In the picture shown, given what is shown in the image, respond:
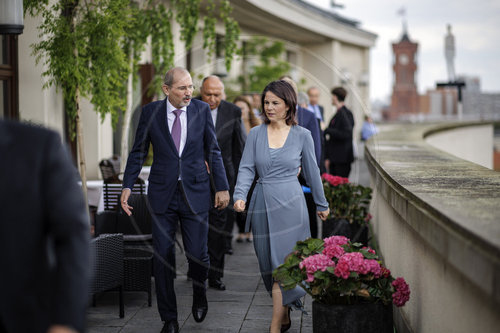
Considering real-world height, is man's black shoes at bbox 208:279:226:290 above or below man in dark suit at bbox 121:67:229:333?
below

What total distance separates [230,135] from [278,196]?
2.26 meters

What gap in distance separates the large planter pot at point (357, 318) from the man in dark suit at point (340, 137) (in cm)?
644

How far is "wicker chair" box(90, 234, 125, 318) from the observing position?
5.66 metres

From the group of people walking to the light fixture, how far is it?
1.47 m

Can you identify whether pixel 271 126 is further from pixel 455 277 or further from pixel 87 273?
pixel 87 273

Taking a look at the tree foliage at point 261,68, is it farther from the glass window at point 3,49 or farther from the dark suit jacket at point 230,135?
the dark suit jacket at point 230,135

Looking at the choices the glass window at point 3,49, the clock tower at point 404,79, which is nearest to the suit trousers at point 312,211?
the glass window at point 3,49

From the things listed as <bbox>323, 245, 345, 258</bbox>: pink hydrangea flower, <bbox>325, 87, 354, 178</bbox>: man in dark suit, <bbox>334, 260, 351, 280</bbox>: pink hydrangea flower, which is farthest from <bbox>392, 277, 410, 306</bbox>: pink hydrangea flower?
<bbox>325, 87, 354, 178</bbox>: man in dark suit

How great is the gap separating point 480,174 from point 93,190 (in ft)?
17.1

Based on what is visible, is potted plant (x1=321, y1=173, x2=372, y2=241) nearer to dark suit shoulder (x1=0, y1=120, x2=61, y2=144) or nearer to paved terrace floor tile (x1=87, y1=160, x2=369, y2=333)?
paved terrace floor tile (x1=87, y1=160, x2=369, y2=333)

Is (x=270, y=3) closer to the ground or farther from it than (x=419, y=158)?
farther from it

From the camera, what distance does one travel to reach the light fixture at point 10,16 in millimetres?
6031

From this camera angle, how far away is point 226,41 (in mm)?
11102

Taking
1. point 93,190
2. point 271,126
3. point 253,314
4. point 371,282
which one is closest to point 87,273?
point 371,282
